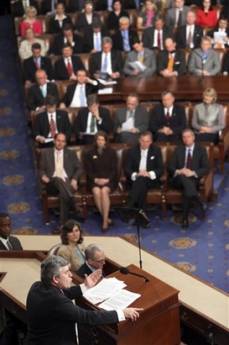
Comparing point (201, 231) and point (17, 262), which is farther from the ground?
point (17, 262)

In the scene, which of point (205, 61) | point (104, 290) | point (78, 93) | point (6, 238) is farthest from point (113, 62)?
point (104, 290)

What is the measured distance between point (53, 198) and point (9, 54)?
5.46 meters

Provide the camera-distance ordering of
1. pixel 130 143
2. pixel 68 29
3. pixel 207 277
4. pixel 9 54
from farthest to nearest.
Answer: pixel 9 54 < pixel 68 29 < pixel 130 143 < pixel 207 277

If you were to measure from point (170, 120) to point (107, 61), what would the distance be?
201 centimetres

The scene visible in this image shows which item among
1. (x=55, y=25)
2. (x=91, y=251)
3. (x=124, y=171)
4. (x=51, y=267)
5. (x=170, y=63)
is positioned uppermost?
(x=55, y=25)

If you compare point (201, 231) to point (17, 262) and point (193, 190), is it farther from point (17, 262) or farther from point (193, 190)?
point (17, 262)

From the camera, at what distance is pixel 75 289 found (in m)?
5.07

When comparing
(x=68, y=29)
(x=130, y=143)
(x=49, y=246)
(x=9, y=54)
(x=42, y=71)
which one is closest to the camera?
(x=49, y=246)

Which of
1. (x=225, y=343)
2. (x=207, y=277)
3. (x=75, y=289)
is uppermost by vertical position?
(x=75, y=289)

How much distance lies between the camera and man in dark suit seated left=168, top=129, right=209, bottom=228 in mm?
8414

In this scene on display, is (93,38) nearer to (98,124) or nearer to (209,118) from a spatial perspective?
(98,124)

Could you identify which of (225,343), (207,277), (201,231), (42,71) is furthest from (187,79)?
(225,343)

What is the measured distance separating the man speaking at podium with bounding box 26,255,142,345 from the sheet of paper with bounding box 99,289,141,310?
0.12 metres

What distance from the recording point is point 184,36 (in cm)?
1181
